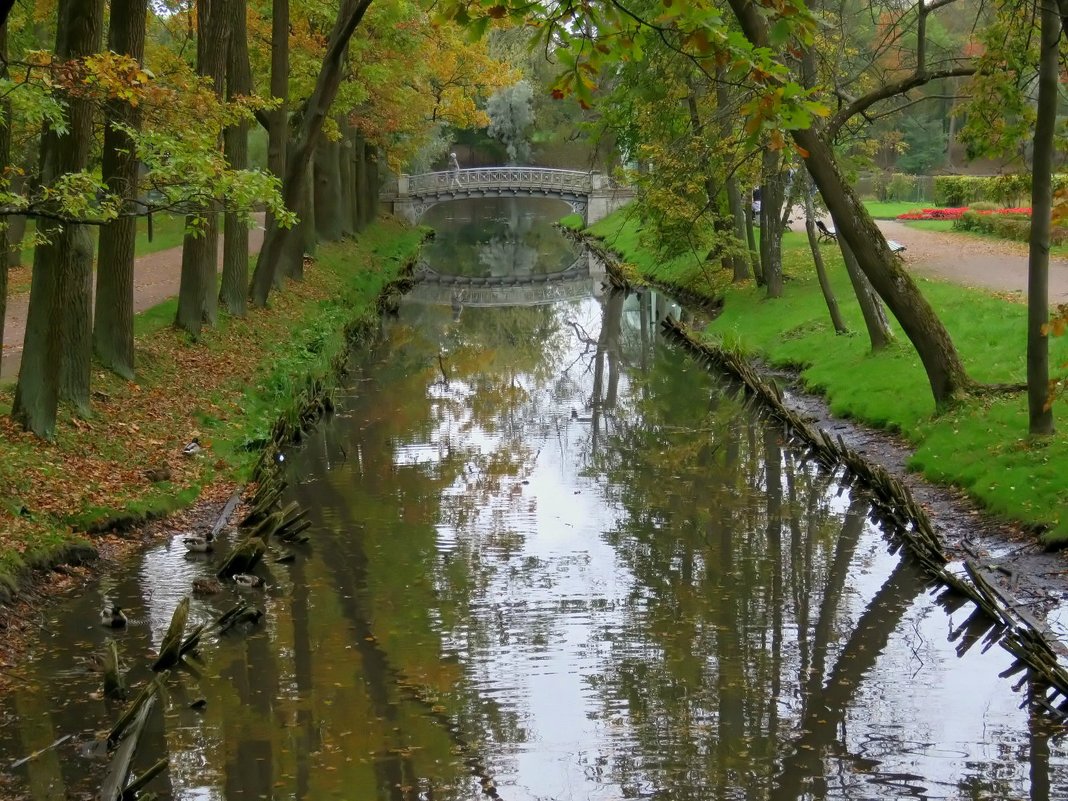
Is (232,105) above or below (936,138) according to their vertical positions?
below

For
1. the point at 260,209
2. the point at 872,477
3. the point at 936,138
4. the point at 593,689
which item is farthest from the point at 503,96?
the point at 593,689

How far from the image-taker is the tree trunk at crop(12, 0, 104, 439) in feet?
43.9

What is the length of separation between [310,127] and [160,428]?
30.4ft

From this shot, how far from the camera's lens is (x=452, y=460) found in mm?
18547

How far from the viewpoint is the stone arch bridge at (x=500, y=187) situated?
6550cm

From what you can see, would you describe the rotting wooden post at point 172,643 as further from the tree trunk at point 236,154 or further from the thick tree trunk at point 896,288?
the tree trunk at point 236,154

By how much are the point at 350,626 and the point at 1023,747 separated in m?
5.68

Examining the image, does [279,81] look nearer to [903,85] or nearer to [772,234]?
[772,234]

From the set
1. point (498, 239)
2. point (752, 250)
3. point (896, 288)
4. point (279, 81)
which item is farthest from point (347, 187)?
point (896, 288)

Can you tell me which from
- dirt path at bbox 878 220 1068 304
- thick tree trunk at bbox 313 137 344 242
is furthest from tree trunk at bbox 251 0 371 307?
dirt path at bbox 878 220 1068 304

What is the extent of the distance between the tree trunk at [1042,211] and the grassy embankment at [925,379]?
0.60 m

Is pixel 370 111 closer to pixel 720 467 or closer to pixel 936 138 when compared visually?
pixel 720 467

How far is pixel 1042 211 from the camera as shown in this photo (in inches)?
537

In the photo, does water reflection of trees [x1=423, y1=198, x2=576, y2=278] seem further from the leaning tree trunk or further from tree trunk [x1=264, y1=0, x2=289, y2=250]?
the leaning tree trunk
